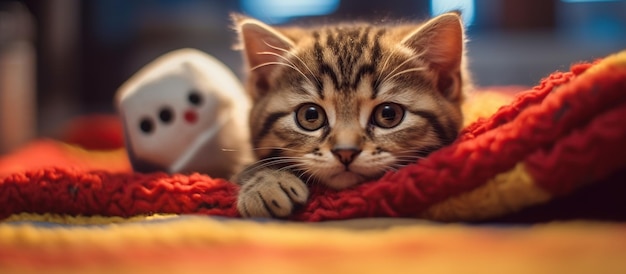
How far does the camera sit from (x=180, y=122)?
1.11 metres

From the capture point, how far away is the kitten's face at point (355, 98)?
92 centimetres

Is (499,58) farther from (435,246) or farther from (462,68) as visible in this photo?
(435,246)

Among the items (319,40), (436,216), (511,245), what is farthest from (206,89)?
(511,245)

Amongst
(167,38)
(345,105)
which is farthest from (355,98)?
(167,38)

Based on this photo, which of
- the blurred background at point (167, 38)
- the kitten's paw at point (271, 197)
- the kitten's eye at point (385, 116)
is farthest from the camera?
the blurred background at point (167, 38)

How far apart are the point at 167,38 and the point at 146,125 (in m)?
2.22

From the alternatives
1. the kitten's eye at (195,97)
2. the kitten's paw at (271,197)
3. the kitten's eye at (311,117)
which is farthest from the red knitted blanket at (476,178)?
the kitten's eye at (195,97)

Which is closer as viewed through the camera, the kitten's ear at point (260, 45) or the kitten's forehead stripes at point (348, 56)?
the kitten's forehead stripes at point (348, 56)

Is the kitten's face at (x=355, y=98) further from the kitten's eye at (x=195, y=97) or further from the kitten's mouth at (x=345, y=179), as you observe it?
the kitten's eye at (x=195, y=97)

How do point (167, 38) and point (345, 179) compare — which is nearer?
point (345, 179)

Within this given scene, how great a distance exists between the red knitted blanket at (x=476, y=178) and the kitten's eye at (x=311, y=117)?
0.13 m

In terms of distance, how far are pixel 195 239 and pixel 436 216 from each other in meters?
0.34

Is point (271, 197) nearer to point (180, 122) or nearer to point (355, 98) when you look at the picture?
point (355, 98)

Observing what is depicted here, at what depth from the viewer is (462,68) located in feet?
3.62
